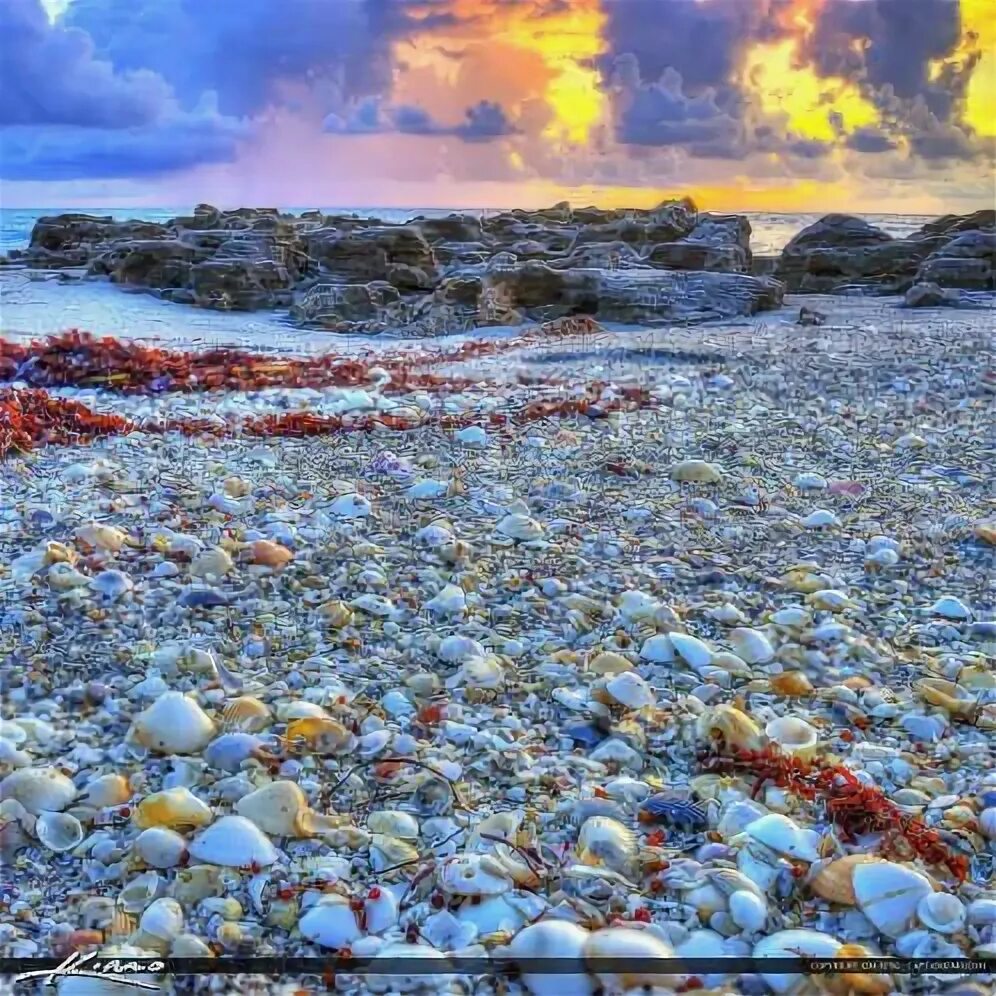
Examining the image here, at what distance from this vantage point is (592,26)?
17.5 feet

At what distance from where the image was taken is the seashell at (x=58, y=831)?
1.64m

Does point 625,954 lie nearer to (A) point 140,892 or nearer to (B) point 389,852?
(B) point 389,852

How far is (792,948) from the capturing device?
54.9 inches

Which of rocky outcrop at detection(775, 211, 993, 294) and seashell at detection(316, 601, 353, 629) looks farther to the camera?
rocky outcrop at detection(775, 211, 993, 294)

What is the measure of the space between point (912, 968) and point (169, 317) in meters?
9.39

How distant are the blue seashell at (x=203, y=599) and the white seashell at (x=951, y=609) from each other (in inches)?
72.3

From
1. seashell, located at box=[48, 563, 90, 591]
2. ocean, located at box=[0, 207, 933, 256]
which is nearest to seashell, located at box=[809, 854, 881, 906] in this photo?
seashell, located at box=[48, 563, 90, 591]

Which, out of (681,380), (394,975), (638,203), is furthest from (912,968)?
(638,203)

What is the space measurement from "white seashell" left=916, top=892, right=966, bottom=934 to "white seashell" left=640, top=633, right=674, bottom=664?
2.88 ft

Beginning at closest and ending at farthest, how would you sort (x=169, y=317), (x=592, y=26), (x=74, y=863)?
(x=74, y=863)
(x=592, y=26)
(x=169, y=317)

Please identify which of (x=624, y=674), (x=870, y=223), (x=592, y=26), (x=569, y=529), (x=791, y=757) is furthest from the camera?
(x=870, y=223)

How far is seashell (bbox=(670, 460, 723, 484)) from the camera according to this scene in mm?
3617

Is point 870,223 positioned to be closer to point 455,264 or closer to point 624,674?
point 455,264

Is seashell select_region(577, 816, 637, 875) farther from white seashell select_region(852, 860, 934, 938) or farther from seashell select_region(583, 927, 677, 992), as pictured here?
white seashell select_region(852, 860, 934, 938)
